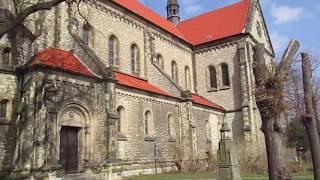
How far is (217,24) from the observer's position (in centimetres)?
3788

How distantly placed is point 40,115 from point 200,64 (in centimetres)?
2229

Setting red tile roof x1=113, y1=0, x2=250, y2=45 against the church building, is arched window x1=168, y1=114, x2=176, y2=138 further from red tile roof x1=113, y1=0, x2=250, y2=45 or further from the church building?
red tile roof x1=113, y1=0, x2=250, y2=45

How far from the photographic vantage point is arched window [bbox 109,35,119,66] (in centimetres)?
2578

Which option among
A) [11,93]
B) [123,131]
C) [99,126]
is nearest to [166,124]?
[123,131]

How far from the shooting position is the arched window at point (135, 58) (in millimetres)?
27698

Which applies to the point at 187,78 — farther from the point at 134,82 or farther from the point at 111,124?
the point at 111,124

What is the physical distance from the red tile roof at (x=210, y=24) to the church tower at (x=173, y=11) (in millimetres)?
3898

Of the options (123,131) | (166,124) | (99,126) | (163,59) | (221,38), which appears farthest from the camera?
(221,38)

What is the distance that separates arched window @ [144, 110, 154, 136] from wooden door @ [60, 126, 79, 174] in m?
6.08

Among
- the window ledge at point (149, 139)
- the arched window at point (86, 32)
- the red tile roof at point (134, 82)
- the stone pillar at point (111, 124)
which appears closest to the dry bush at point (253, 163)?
the window ledge at point (149, 139)

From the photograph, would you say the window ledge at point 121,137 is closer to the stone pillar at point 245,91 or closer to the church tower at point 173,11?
the stone pillar at point 245,91

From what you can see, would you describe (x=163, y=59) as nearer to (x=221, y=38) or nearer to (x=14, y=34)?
(x=221, y=38)

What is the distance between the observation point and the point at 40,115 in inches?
634

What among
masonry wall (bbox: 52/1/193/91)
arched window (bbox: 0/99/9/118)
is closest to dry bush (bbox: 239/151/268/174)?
masonry wall (bbox: 52/1/193/91)
